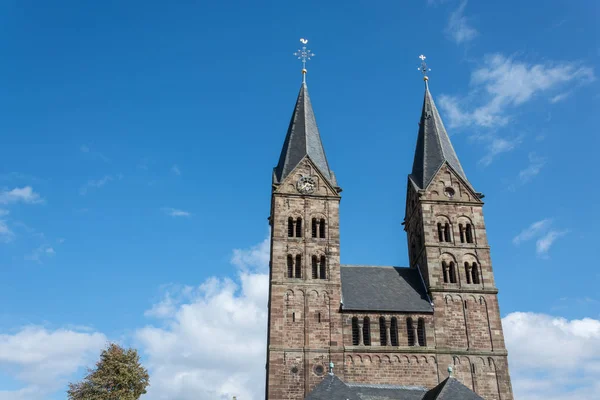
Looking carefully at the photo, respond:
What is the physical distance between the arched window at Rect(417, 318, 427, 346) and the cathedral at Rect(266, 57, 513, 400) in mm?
71

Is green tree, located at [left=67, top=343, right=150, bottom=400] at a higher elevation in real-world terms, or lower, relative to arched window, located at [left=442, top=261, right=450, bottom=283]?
lower

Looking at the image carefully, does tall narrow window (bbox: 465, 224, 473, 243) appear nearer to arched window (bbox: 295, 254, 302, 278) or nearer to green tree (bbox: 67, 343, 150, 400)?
arched window (bbox: 295, 254, 302, 278)

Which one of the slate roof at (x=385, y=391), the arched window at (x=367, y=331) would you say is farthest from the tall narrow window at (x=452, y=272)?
the slate roof at (x=385, y=391)

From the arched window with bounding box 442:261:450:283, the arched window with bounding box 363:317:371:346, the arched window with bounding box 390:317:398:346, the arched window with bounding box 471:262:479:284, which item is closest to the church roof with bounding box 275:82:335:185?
the arched window with bounding box 442:261:450:283

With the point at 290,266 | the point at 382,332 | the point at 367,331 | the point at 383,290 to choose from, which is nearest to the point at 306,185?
the point at 290,266

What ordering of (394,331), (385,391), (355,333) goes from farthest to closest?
(394,331)
(355,333)
(385,391)

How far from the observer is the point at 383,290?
147 ft

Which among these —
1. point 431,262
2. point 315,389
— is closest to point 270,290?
point 315,389

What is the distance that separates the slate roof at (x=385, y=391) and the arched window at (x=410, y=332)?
318 centimetres

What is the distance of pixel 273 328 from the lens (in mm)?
41312

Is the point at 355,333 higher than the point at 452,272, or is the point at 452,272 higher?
the point at 452,272

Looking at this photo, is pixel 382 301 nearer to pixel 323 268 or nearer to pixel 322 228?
pixel 323 268

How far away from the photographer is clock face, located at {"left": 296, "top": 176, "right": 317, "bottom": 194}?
4747 cm

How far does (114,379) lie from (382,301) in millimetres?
22595
